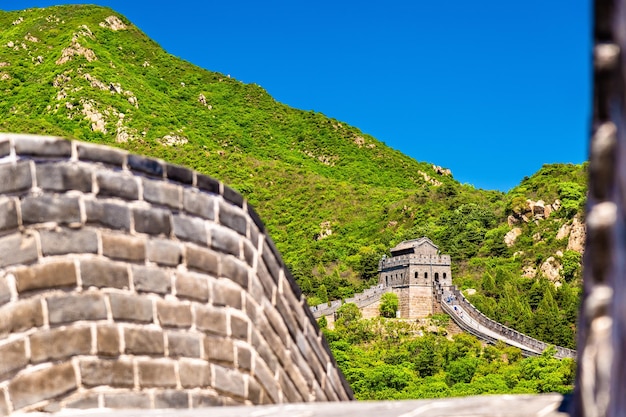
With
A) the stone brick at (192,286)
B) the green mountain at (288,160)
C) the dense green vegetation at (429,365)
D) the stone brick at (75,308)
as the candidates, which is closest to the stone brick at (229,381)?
the stone brick at (192,286)

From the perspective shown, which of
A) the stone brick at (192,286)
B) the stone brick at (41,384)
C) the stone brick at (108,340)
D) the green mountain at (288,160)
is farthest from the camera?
the green mountain at (288,160)

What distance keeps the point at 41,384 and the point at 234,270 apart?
1.29 metres

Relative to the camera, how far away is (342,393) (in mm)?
5727

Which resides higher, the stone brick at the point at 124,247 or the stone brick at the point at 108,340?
the stone brick at the point at 124,247

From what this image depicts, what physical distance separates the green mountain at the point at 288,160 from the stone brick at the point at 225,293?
1539 inches

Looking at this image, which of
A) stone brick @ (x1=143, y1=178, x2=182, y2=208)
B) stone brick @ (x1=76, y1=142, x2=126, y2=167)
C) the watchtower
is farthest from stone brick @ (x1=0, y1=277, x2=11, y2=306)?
the watchtower

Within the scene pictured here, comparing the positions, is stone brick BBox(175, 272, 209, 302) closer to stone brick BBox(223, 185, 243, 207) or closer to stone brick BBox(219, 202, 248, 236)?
stone brick BBox(219, 202, 248, 236)

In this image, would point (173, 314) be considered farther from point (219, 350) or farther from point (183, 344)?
point (219, 350)

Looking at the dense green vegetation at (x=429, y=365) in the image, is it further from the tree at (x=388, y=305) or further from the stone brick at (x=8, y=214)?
the stone brick at (x=8, y=214)

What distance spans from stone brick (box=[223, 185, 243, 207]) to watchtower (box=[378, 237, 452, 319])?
4399 centimetres

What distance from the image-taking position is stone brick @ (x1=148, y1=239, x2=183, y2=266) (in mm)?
4504

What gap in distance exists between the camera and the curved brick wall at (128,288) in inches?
160

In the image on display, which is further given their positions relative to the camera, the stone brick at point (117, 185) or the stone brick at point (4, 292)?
the stone brick at point (117, 185)

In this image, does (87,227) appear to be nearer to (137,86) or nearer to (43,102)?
(43,102)
